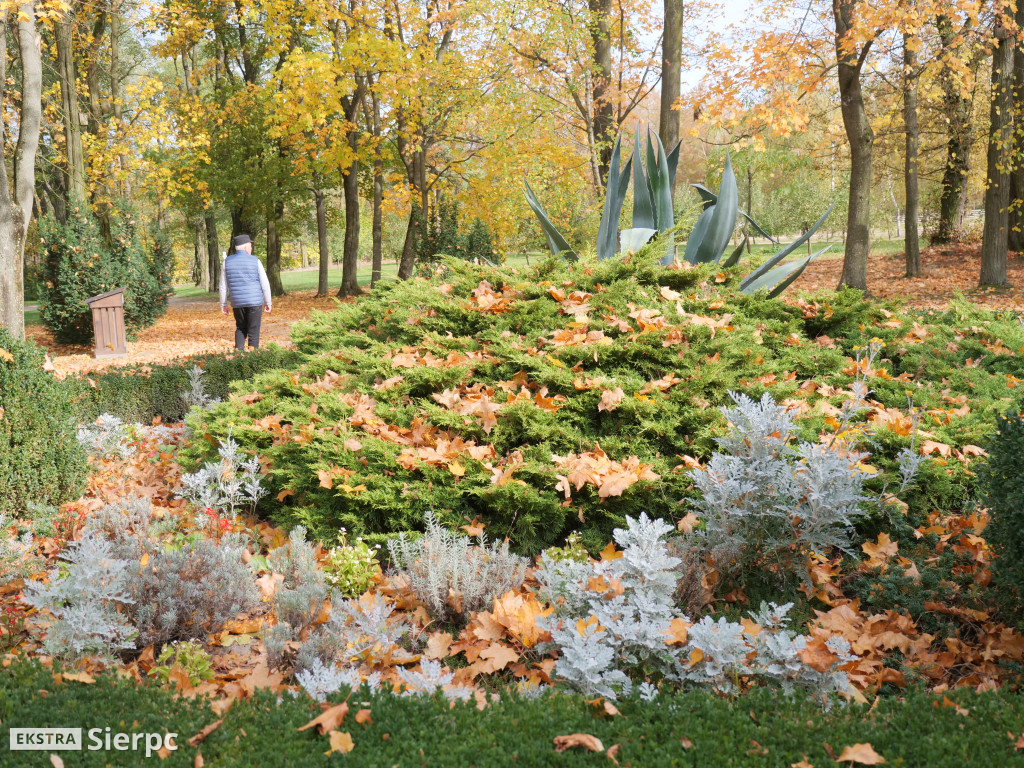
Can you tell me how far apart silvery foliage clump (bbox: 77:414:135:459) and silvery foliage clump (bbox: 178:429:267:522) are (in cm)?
119

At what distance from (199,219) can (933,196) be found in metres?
28.6

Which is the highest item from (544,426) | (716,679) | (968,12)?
(968,12)

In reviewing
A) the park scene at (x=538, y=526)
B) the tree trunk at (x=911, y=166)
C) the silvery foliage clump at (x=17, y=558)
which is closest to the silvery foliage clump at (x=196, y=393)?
the park scene at (x=538, y=526)

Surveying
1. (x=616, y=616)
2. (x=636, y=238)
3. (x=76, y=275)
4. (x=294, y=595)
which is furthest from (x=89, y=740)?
(x=76, y=275)

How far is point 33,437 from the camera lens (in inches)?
159

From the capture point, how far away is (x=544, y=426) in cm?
378

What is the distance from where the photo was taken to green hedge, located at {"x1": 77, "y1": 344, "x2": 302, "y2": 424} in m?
6.23

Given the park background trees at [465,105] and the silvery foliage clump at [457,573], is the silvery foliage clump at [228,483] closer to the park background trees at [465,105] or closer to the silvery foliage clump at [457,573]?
the silvery foliage clump at [457,573]

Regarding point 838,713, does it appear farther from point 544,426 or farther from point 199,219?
point 199,219


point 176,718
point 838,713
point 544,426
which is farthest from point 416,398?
point 838,713

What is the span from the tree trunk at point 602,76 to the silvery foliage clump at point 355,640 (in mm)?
12470

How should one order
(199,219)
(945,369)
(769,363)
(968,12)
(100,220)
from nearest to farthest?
(769,363), (945,369), (968,12), (100,220), (199,219)

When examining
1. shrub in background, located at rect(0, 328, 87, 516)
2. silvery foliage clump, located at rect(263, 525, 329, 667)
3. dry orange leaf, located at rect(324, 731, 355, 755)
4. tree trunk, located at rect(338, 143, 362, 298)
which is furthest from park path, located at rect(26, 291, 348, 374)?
dry orange leaf, located at rect(324, 731, 355, 755)

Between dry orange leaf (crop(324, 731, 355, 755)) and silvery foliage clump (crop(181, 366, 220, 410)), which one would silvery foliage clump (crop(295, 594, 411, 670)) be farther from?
silvery foliage clump (crop(181, 366, 220, 410))
